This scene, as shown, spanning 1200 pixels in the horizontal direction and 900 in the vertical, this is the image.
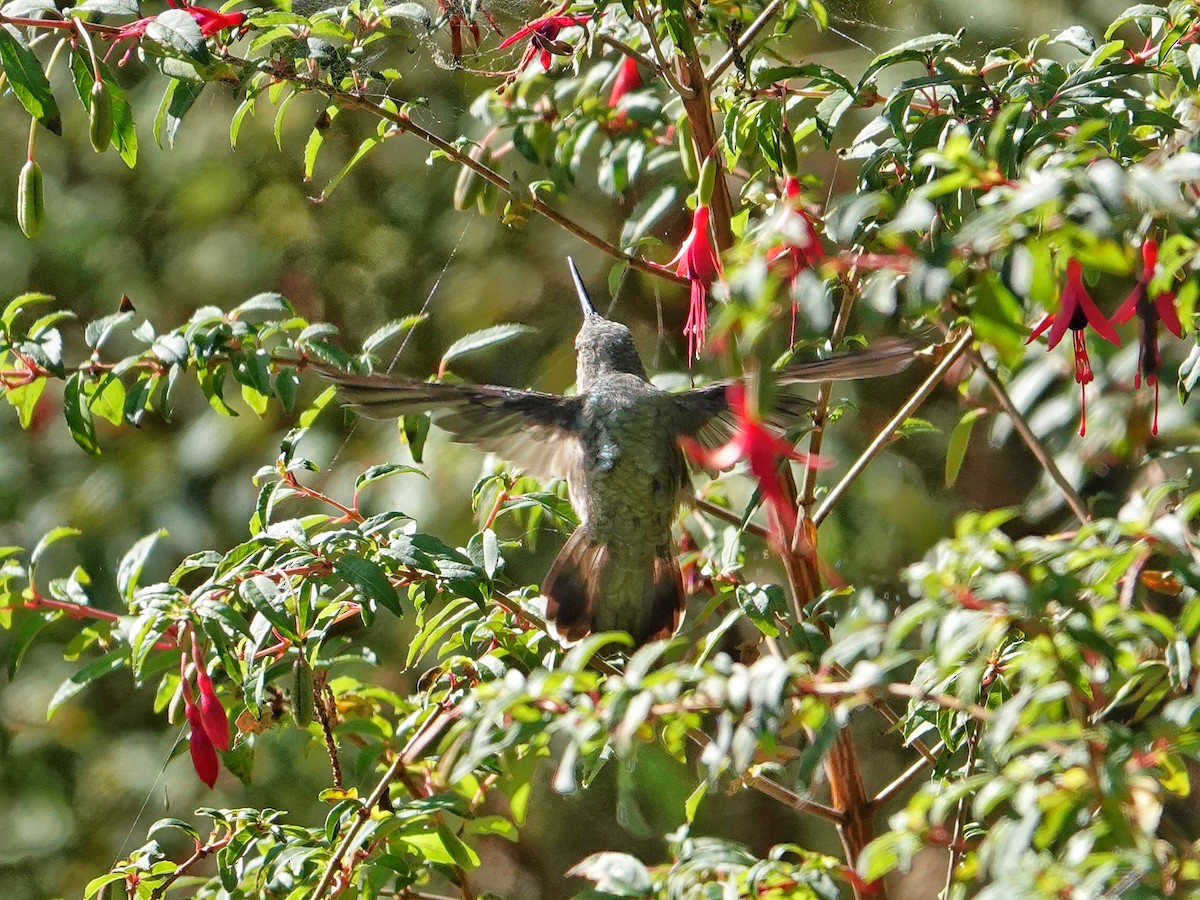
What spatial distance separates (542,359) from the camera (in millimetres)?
2105

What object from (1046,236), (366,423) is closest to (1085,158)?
(1046,236)

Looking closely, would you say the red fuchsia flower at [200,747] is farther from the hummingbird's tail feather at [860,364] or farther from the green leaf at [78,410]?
the hummingbird's tail feather at [860,364]

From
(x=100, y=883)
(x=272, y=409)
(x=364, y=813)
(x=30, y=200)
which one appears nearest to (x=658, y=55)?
(x=30, y=200)

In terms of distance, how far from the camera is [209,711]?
919 millimetres

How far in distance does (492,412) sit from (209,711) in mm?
362

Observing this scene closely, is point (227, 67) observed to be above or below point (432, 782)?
above

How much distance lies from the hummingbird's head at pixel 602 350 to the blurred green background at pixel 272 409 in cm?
63

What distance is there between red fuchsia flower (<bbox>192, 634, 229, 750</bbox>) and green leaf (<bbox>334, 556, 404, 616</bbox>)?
0.15m

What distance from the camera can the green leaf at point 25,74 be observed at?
0.85m

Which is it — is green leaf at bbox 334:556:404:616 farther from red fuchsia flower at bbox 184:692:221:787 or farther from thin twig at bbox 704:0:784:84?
thin twig at bbox 704:0:784:84

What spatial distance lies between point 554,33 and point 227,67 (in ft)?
0.89

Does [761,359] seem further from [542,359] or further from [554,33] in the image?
[542,359]

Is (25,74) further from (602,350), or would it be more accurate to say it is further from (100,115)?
(602,350)

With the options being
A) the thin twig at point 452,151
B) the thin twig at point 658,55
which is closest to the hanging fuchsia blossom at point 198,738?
the thin twig at point 452,151
